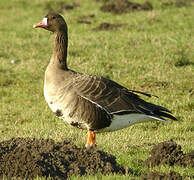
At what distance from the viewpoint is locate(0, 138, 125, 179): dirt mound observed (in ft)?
17.7

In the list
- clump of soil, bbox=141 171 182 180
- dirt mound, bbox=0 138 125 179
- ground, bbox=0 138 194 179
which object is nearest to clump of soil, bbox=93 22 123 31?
ground, bbox=0 138 194 179

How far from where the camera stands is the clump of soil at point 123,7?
21.2m

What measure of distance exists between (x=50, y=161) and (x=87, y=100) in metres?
1.93

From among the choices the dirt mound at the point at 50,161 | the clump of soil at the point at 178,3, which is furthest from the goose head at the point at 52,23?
the clump of soil at the point at 178,3

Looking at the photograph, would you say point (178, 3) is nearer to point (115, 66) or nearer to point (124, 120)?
point (115, 66)

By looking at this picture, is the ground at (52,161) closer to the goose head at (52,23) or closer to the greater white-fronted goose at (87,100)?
the greater white-fronted goose at (87,100)

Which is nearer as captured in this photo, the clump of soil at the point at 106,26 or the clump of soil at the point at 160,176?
the clump of soil at the point at 160,176

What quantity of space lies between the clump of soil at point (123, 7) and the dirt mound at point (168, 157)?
15428 millimetres

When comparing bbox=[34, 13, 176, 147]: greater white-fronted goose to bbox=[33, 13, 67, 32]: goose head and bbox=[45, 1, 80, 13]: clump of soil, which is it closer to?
bbox=[33, 13, 67, 32]: goose head

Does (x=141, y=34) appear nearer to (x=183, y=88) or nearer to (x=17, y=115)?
(x=183, y=88)

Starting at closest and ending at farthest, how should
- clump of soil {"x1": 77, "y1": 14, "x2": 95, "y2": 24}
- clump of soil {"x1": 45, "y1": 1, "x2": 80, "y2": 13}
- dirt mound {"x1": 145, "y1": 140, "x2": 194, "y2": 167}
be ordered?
dirt mound {"x1": 145, "y1": 140, "x2": 194, "y2": 167} < clump of soil {"x1": 77, "y1": 14, "x2": 95, "y2": 24} < clump of soil {"x1": 45, "y1": 1, "x2": 80, "y2": 13}

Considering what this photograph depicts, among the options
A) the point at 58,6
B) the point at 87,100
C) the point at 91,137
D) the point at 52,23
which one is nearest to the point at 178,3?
the point at 58,6

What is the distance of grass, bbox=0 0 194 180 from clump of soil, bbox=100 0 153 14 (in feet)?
1.52

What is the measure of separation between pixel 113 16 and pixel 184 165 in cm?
1509
